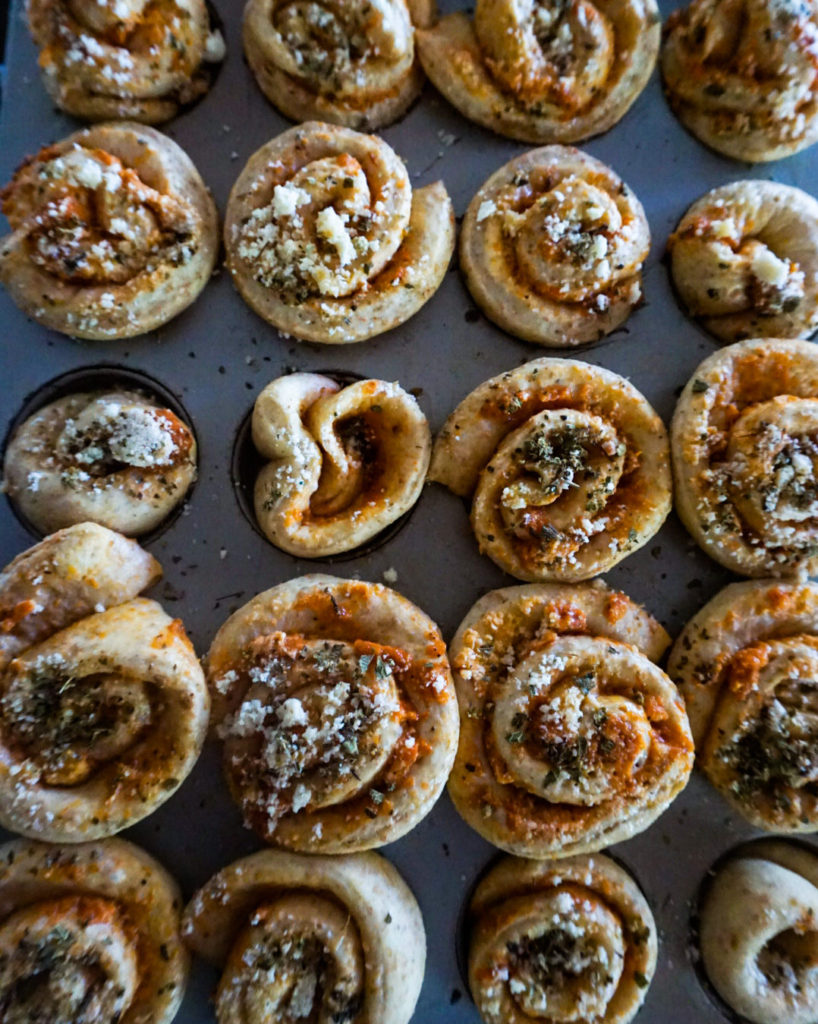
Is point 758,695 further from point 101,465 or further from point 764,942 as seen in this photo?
point 101,465

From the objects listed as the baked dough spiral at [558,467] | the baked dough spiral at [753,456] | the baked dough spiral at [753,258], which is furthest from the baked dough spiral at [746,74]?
the baked dough spiral at [558,467]

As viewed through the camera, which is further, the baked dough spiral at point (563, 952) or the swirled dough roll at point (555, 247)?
the swirled dough roll at point (555, 247)

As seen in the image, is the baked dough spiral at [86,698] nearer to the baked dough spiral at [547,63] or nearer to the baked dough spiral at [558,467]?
the baked dough spiral at [558,467]

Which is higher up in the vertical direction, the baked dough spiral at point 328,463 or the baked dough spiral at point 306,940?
the baked dough spiral at point 328,463

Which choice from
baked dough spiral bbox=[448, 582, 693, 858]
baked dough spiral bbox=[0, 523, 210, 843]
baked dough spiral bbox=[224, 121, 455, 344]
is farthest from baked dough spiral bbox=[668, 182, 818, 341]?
→ baked dough spiral bbox=[0, 523, 210, 843]

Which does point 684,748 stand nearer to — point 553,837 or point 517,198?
point 553,837

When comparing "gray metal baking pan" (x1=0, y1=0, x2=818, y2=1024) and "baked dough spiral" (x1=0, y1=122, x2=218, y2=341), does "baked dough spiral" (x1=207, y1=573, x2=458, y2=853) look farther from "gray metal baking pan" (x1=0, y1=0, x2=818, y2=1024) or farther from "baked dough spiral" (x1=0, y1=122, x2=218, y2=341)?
"baked dough spiral" (x1=0, y1=122, x2=218, y2=341)
